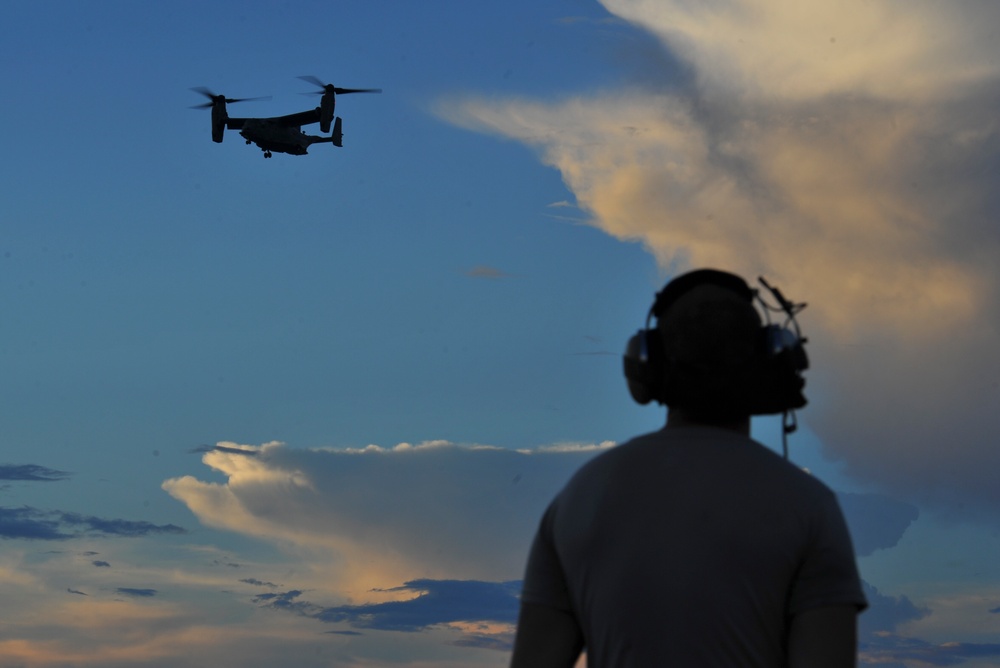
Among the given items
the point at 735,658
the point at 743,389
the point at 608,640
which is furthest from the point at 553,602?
the point at 743,389

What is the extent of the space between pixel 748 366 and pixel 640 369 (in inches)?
17.5

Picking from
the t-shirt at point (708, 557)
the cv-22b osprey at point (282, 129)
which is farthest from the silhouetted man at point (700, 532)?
the cv-22b osprey at point (282, 129)

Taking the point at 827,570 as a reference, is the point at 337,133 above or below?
above

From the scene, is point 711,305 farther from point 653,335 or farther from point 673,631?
point 673,631

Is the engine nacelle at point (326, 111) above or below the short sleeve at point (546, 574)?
above

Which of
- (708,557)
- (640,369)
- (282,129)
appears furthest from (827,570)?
(282,129)

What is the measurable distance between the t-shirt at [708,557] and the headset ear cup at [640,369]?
1.03 feet

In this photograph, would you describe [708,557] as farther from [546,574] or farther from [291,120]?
[291,120]

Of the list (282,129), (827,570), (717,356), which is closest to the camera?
(827,570)

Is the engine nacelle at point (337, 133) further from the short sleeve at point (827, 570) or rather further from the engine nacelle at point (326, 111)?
the short sleeve at point (827, 570)

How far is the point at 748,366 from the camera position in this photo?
455cm

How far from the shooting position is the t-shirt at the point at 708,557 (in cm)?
420

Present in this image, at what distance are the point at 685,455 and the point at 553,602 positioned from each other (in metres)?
0.84

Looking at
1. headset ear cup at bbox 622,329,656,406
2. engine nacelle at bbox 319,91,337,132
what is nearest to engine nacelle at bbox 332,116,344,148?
engine nacelle at bbox 319,91,337,132
